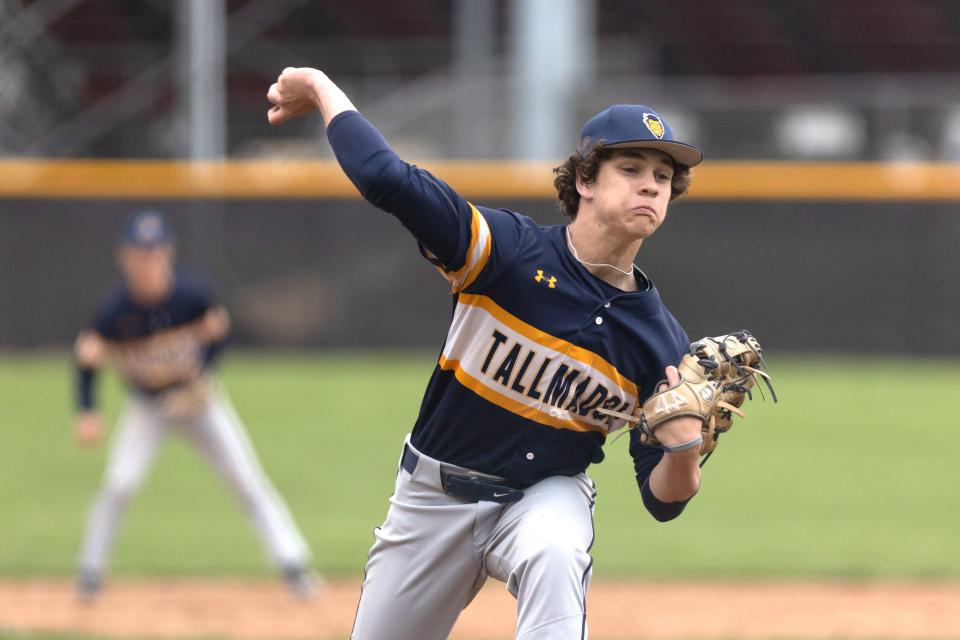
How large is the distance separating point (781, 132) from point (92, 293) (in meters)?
8.31

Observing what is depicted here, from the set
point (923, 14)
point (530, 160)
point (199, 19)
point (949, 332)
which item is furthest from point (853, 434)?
point (923, 14)

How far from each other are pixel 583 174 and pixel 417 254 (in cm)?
1367

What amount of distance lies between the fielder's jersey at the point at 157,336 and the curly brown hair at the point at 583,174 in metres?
4.23

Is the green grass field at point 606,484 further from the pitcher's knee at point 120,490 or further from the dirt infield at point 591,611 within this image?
the pitcher's knee at point 120,490

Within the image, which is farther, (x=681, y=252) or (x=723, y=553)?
(x=681, y=252)

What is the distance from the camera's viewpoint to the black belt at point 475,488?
13.7 ft

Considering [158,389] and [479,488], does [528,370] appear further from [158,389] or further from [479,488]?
[158,389]

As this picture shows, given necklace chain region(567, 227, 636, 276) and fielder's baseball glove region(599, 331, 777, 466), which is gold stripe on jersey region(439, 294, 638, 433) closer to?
fielder's baseball glove region(599, 331, 777, 466)

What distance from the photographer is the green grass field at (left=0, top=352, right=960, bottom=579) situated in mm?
9469

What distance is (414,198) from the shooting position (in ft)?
12.5

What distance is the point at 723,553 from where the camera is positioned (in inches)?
379

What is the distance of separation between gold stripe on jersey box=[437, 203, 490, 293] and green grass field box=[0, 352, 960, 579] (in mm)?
5206

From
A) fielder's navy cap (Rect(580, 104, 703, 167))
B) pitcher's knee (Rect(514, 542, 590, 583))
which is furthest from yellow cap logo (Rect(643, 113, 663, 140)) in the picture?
pitcher's knee (Rect(514, 542, 590, 583))

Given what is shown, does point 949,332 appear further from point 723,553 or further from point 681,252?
point 723,553
